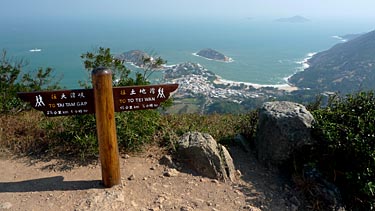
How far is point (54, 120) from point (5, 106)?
1.23 meters

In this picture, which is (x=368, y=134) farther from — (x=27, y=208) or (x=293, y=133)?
(x=27, y=208)

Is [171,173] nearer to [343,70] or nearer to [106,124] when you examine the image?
[106,124]

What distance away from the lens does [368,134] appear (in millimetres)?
3826

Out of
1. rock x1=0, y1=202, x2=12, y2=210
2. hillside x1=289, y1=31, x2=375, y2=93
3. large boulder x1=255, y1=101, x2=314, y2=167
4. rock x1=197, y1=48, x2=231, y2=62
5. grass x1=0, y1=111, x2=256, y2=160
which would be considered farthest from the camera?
rock x1=197, y1=48, x2=231, y2=62

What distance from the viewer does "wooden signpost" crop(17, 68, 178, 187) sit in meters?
3.21

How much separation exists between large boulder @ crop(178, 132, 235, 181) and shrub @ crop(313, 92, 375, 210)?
1172mm

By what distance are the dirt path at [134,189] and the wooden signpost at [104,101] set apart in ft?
1.25

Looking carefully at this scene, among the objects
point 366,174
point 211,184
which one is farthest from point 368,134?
point 211,184

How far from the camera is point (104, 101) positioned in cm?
324

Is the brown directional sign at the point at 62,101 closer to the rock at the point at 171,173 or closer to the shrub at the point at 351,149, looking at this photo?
the rock at the point at 171,173

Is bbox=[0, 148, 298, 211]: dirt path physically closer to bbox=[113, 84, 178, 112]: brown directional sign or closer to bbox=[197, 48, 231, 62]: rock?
bbox=[113, 84, 178, 112]: brown directional sign

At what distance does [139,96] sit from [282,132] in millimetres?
1963

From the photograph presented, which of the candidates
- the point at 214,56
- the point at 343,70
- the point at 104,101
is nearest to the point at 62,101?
the point at 104,101

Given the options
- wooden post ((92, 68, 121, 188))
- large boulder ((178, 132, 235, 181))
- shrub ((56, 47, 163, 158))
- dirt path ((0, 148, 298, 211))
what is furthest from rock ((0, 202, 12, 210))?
large boulder ((178, 132, 235, 181))
